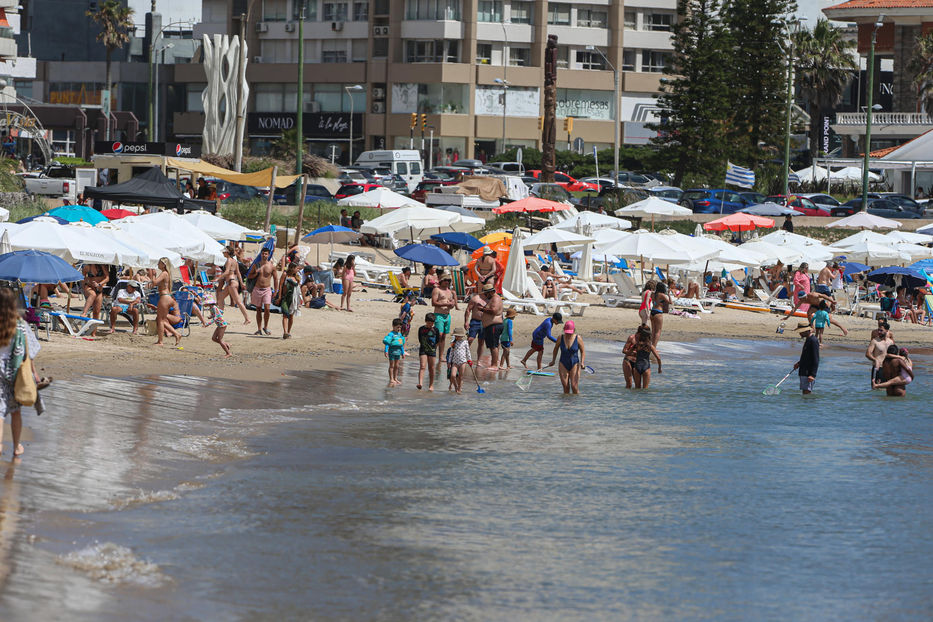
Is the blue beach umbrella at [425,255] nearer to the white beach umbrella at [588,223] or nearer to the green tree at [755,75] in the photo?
the white beach umbrella at [588,223]

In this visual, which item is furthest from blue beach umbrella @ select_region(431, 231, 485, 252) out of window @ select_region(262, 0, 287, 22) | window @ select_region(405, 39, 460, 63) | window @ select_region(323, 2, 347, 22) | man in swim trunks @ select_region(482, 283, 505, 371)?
window @ select_region(262, 0, 287, 22)

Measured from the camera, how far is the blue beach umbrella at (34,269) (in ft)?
60.0

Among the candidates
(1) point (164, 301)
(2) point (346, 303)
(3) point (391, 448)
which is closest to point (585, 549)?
(3) point (391, 448)

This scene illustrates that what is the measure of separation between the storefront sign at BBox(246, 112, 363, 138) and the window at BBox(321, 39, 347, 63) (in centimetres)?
431

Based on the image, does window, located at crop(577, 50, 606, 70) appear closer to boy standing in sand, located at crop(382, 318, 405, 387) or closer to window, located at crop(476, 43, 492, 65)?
window, located at crop(476, 43, 492, 65)

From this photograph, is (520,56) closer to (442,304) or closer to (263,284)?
(263,284)

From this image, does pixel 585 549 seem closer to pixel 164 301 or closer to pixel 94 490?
pixel 94 490

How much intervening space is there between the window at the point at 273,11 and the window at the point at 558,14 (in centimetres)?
1855

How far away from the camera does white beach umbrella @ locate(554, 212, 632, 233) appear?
1420 inches

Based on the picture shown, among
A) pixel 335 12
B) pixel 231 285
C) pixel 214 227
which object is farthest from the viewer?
pixel 335 12

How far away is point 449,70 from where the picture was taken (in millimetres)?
85875

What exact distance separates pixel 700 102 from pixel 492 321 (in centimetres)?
4265

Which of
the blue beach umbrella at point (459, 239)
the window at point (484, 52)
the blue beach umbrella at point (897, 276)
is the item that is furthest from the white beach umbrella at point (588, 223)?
the window at point (484, 52)

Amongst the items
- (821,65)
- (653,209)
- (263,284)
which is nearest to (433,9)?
(821,65)
